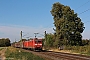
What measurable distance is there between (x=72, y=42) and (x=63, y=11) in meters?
11.0

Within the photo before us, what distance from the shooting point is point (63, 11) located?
74375 mm

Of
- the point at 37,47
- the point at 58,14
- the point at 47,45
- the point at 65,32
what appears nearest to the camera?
the point at 37,47

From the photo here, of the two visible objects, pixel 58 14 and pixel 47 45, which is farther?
pixel 47 45

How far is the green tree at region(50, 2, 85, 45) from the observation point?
70250 mm

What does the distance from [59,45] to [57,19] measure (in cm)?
898

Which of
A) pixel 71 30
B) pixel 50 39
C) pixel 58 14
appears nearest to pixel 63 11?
pixel 58 14

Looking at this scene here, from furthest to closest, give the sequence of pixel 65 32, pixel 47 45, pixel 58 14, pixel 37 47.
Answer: pixel 47 45 < pixel 58 14 < pixel 65 32 < pixel 37 47

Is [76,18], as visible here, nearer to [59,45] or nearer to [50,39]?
[59,45]

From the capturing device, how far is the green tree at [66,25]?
230 ft

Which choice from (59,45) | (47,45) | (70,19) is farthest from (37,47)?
(47,45)

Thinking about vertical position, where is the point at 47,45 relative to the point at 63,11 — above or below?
below

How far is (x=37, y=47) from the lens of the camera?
5859 cm

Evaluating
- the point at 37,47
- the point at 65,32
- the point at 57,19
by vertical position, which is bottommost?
the point at 37,47

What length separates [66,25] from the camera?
7112 cm
